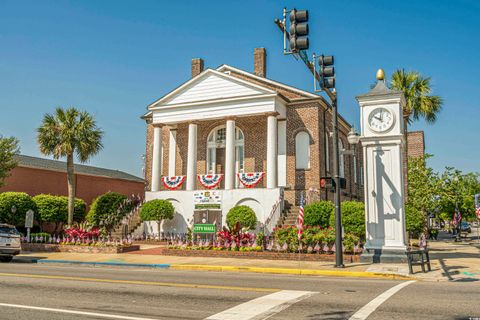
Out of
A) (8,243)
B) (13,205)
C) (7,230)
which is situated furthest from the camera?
(13,205)

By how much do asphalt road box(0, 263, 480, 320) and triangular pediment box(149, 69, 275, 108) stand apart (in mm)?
16529

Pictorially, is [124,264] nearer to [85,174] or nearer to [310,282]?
[310,282]

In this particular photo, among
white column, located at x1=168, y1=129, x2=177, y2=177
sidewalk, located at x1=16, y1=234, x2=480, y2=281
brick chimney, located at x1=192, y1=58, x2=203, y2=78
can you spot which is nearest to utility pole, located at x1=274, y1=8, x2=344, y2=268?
sidewalk, located at x1=16, y1=234, x2=480, y2=281

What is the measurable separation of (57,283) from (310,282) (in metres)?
6.35

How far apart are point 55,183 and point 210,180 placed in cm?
1575

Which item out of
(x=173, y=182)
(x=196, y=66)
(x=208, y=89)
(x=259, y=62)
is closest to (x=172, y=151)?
(x=173, y=182)

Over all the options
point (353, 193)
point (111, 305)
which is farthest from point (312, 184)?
point (111, 305)

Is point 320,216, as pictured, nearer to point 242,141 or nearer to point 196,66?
point 242,141

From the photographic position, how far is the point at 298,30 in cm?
957

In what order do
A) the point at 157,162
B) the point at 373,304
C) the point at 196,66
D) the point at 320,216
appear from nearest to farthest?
the point at 373,304 → the point at 320,216 → the point at 157,162 → the point at 196,66

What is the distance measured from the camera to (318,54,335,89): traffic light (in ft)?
41.4

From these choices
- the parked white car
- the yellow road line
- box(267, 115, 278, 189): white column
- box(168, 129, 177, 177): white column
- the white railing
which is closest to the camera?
the yellow road line

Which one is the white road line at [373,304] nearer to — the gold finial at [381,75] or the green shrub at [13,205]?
the gold finial at [381,75]

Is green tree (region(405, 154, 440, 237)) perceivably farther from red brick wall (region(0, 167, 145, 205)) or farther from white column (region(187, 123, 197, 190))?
red brick wall (region(0, 167, 145, 205))
